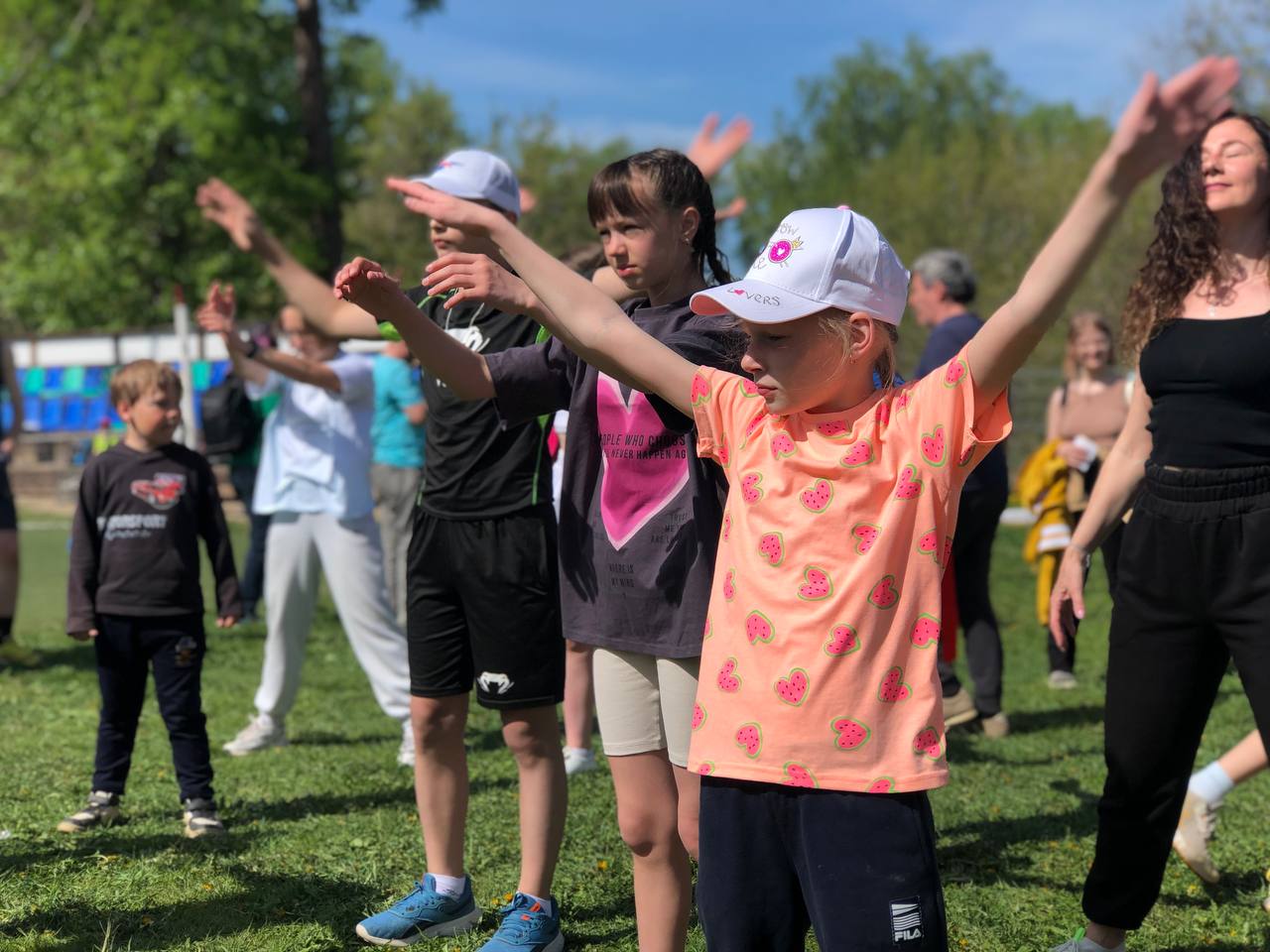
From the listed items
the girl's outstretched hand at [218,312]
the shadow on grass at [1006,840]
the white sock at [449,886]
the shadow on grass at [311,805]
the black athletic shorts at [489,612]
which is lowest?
the shadow on grass at [1006,840]

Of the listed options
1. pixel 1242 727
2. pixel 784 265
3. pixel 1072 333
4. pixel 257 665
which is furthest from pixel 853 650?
pixel 257 665

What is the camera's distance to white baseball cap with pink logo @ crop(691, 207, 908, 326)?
8.39ft

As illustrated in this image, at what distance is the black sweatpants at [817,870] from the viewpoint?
2424 millimetres

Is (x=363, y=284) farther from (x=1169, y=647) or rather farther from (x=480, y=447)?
(x=1169, y=647)

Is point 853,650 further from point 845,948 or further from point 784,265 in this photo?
point 784,265

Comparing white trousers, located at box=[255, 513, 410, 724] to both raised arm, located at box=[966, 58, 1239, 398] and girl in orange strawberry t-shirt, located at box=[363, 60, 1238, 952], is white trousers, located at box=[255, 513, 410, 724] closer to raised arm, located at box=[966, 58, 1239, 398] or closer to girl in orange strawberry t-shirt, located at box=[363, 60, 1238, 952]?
girl in orange strawberry t-shirt, located at box=[363, 60, 1238, 952]

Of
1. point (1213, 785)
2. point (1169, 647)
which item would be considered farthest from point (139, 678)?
point (1213, 785)

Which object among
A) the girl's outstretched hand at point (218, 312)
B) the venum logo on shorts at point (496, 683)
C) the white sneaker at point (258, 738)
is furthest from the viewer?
the white sneaker at point (258, 738)

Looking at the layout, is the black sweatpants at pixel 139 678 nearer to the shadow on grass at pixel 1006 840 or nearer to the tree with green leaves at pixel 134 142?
the shadow on grass at pixel 1006 840

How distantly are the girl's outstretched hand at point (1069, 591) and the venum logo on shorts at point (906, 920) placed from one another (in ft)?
4.40

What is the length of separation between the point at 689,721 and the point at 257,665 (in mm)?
6382

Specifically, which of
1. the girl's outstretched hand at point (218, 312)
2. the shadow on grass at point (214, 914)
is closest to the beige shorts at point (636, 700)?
the shadow on grass at point (214, 914)

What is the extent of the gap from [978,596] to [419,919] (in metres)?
4.12

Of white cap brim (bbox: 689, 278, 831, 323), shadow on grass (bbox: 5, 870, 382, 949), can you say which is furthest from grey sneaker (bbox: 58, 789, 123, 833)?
white cap brim (bbox: 689, 278, 831, 323)
